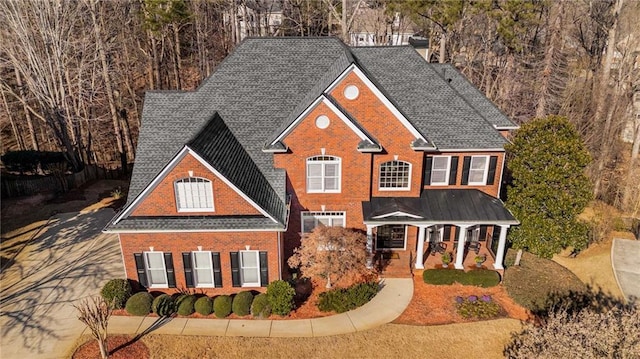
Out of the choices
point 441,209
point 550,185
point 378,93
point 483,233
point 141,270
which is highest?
point 378,93

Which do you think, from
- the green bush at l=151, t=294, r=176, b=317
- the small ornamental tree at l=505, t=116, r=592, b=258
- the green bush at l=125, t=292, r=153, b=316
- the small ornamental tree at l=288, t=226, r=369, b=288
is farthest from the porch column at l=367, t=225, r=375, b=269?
the green bush at l=125, t=292, r=153, b=316

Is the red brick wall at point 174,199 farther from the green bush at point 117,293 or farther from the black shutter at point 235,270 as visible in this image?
the green bush at point 117,293

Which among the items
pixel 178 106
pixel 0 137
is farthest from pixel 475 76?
pixel 0 137

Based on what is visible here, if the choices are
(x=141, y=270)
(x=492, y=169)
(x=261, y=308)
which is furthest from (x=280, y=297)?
(x=492, y=169)

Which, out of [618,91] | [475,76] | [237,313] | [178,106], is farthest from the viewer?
[475,76]

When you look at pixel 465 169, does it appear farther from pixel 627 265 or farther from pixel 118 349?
pixel 118 349

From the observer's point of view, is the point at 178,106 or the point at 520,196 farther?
the point at 178,106

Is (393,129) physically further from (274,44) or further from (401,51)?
(274,44)

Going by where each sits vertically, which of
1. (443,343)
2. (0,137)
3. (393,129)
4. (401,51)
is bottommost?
(443,343)
